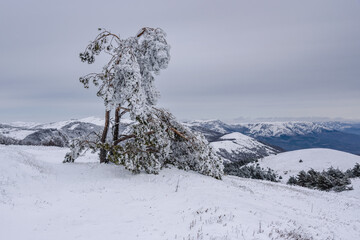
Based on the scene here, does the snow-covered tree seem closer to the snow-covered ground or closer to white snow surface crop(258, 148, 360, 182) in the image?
the snow-covered ground

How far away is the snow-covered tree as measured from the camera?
13.0m

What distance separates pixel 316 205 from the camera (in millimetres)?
15328

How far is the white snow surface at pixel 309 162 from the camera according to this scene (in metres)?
34.1

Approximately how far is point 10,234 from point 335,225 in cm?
1386

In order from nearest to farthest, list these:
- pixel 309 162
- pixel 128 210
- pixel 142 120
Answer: pixel 128 210, pixel 142 120, pixel 309 162

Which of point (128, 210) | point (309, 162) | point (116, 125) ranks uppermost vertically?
point (116, 125)

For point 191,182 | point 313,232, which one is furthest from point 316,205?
point 191,182

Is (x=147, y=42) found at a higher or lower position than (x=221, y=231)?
higher

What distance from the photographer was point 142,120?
507 inches

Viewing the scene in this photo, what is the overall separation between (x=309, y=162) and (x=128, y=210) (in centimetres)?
3776

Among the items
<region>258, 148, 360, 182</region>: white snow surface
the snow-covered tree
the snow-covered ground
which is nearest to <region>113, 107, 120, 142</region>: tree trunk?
the snow-covered tree

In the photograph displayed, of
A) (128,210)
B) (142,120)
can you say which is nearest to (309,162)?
(142,120)

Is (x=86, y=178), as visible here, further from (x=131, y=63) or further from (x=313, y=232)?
(x=313, y=232)

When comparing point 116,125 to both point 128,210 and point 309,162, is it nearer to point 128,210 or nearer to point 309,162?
point 128,210
